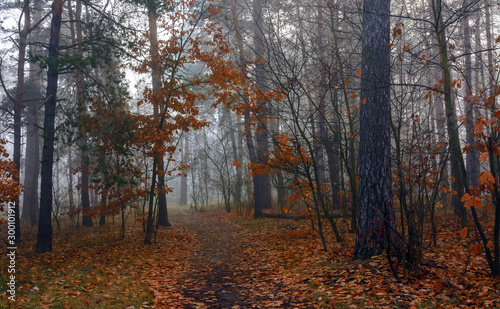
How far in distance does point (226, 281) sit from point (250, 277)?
0.48m

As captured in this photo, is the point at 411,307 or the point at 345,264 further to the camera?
the point at 345,264

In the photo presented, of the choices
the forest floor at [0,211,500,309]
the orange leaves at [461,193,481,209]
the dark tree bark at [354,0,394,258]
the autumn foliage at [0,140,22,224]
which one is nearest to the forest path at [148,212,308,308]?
the forest floor at [0,211,500,309]

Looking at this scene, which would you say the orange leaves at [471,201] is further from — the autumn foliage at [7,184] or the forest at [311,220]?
the autumn foliage at [7,184]

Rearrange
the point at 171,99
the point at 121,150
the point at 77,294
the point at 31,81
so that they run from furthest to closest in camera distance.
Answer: the point at 31,81 < the point at 171,99 < the point at 121,150 < the point at 77,294

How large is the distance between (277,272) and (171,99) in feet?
18.6

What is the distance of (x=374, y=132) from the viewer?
5.87m

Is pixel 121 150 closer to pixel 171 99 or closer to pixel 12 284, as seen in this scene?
pixel 171 99

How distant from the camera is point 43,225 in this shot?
8.42 meters

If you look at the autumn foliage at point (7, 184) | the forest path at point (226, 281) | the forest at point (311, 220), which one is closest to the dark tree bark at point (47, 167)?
the forest at point (311, 220)

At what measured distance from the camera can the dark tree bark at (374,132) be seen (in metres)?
5.80

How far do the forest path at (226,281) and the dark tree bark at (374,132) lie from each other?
5.87ft

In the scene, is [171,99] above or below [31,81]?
below

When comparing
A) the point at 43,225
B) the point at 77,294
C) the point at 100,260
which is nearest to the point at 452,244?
the point at 77,294

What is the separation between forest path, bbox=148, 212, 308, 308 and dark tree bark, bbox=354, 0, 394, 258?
70.4 inches
